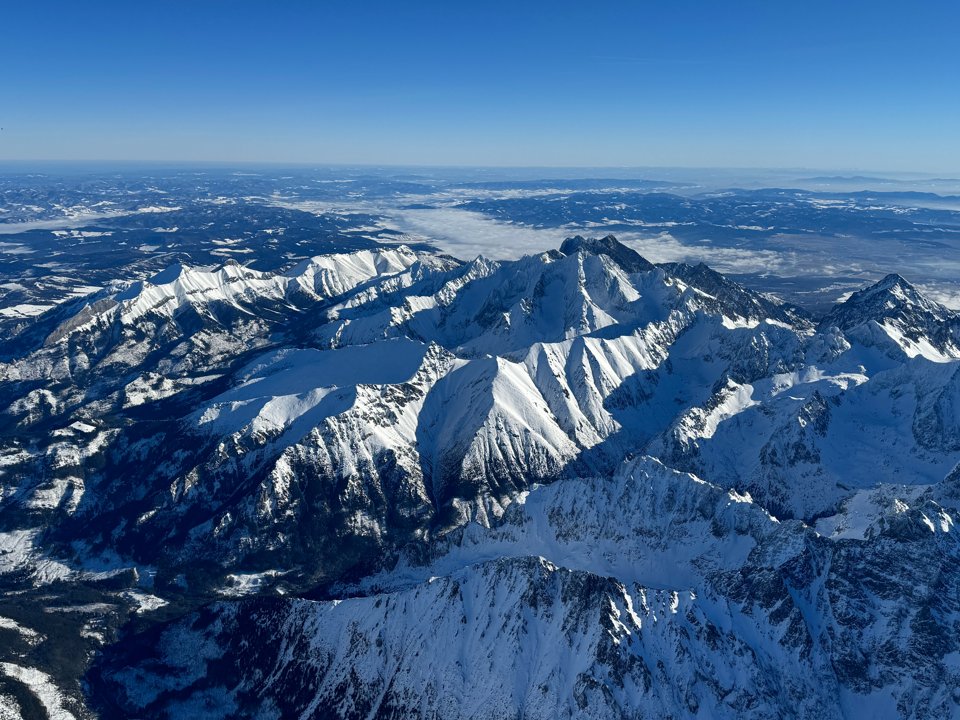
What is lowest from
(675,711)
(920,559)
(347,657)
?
(347,657)

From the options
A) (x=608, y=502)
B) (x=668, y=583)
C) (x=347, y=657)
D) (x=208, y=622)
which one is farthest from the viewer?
(x=608, y=502)

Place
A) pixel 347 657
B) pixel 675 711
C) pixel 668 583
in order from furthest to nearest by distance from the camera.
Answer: pixel 668 583 → pixel 347 657 → pixel 675 711

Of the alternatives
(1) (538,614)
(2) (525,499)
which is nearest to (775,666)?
(1) (538,614)

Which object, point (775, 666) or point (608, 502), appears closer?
point (775, 666)

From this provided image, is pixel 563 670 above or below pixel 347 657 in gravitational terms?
above

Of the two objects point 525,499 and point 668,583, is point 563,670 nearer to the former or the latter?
point 668,583

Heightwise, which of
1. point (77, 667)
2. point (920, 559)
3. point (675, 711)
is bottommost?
point (77, 667)

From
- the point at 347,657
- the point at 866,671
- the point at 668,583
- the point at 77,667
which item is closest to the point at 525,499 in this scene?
the point at 668,583

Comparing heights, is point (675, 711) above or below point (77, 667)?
above

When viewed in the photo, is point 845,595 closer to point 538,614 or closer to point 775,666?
point 775,666
